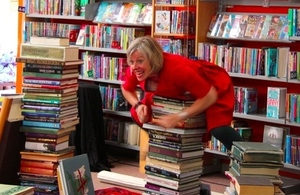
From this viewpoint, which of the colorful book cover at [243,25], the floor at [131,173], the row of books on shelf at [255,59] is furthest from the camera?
the colorful book cover at [243,25]

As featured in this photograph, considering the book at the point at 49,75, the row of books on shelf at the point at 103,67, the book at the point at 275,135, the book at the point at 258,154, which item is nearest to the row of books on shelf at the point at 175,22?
the row of books on shelf at the point at 103,67

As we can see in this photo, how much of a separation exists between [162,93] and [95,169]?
7.25ft

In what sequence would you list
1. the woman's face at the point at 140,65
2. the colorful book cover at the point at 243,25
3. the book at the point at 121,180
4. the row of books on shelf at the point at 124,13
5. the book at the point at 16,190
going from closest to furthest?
1. the book at the point at 16,190
2. the woman's face at the point at 140,65
3. the book at the point at 121,180
4. the colorful book cover at the point at 243,25
5. the row of books on shelf at the point at 124,13

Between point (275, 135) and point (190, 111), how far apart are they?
6.46 feet

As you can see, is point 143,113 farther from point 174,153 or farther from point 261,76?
point 261,76

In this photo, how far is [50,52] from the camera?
14.4ft

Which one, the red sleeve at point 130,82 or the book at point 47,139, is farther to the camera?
the book at point 47,139

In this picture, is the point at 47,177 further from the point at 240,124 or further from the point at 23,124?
the point at 240,124

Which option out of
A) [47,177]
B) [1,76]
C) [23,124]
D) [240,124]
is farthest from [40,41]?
[1,76]

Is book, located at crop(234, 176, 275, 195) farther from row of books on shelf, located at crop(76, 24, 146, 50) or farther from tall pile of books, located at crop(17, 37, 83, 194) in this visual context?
row of books on shelf, located at crop(76, 24, 146, 50)

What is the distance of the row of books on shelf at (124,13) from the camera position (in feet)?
20.7

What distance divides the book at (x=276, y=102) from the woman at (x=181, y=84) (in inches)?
57.0

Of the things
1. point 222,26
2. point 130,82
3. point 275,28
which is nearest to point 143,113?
point 130,82

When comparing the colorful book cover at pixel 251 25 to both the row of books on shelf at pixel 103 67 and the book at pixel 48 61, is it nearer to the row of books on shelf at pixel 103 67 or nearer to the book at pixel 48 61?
the row of books on shelf at pixel 103 67
